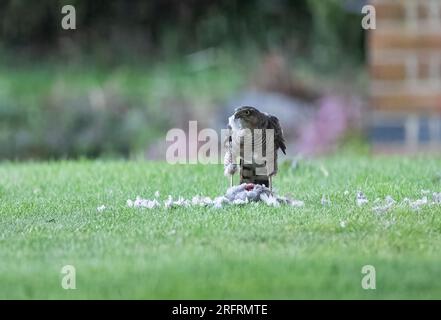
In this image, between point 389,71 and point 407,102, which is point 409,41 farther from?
point 407,102

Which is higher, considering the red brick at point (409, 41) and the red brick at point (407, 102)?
the red brick at point (409, 41)

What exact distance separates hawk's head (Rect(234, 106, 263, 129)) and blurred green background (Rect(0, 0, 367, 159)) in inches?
264

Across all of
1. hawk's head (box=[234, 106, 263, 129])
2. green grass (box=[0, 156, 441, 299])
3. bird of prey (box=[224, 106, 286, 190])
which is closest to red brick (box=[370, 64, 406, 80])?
green grass (box=[0, 156, 441, 299])

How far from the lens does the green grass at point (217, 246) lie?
170 inches

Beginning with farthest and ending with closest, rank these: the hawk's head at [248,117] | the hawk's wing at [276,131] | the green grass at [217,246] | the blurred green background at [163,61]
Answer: the blurred green background at [163,61]
the hawk's wing at [276,131]
the hawk's head at [248,117]
the green grass at [217,246]

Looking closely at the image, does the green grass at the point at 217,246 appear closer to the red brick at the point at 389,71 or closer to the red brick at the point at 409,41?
the red brick at the point at 389,71

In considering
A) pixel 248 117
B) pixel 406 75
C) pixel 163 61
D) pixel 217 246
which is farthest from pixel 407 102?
pixel 217 246

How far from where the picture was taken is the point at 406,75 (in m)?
12.4

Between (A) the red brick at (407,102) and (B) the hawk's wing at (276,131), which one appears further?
(A) the red brick at (407,102)

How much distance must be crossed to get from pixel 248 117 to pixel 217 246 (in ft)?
3.16

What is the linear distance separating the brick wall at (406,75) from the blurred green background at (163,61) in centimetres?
60

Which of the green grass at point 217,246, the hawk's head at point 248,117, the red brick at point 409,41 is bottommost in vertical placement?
the green grass at point 217,246

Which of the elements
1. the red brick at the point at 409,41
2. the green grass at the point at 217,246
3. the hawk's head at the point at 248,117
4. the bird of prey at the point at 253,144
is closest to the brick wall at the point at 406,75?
the red brick at the point at 409,41
